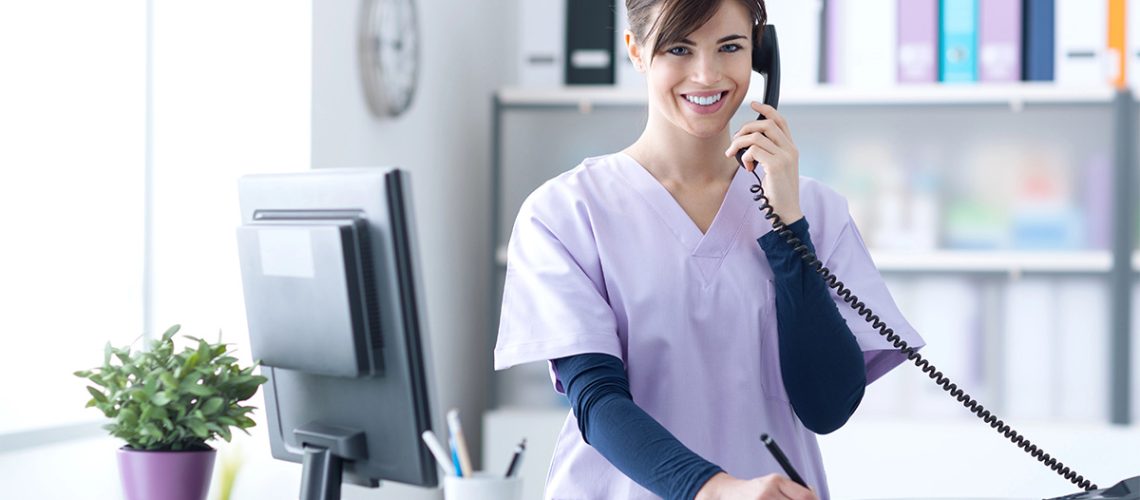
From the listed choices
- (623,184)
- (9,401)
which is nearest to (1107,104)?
(623,184)

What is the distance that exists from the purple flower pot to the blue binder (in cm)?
237

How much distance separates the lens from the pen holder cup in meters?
1.01

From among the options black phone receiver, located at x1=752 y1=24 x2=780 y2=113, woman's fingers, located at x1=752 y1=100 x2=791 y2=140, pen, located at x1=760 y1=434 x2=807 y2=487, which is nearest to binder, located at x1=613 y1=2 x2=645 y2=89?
black phone receiver, located at x1=752 y1=24 x2=780 y2=113

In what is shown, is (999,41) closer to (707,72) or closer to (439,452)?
(707,72)

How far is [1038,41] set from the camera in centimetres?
284

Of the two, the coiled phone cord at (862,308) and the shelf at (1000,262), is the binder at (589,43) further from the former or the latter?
the coiled phone cord at (862,308)

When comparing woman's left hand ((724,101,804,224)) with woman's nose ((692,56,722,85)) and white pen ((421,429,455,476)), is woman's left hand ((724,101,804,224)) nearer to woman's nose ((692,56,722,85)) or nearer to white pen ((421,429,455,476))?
woman's nose ((692,56,722,85))

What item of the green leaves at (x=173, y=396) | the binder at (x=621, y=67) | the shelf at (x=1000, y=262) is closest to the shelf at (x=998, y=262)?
the shelf at (x=1000, y=262)

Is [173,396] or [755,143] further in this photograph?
[173,396]

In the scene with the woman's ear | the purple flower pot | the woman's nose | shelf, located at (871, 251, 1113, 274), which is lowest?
the purple flower pot

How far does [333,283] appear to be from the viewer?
45.3 inches

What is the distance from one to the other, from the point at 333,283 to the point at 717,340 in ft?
1.36

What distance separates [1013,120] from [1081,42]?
1.10 feet

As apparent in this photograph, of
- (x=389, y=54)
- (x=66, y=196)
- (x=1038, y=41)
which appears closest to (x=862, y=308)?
(x=66, y=196)
